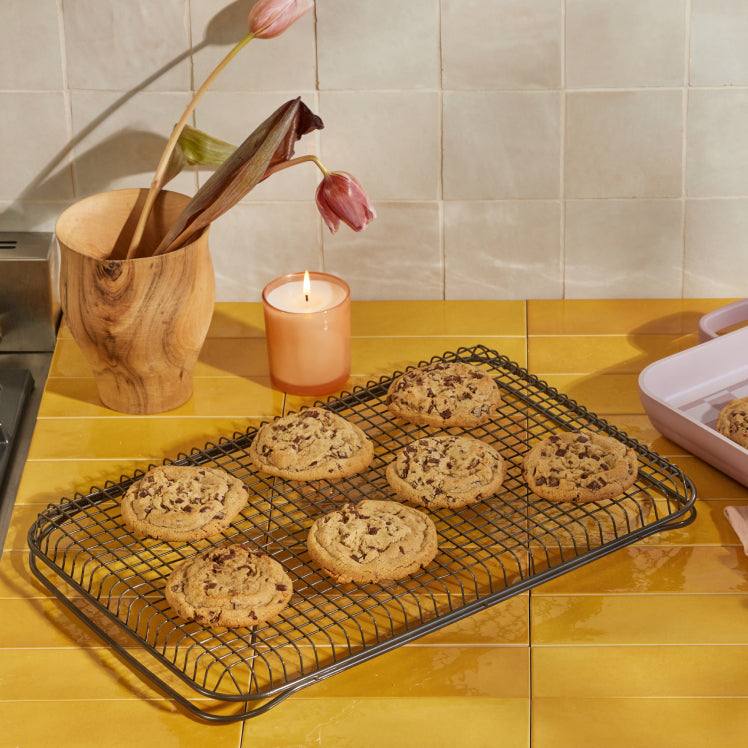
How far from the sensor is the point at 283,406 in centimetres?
139

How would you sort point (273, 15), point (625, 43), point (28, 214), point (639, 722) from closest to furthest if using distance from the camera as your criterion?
1. point (639, 722)
2. point (273, 15)
3. point (625, 43)
4. point (28, 214)

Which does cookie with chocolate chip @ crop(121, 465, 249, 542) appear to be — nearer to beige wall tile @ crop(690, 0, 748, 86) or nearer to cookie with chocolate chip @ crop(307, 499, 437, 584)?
cookie with chocolate chip @ crop(307, 499, 437, 584)

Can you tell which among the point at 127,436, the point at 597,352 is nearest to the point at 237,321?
the point at 127,436

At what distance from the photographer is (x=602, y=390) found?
1.40 metres

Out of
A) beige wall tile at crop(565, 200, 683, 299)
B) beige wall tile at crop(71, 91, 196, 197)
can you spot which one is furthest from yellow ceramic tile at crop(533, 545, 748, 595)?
beige wall tile at crop(71, 91, 196, 197)

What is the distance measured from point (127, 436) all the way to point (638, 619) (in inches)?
25.8

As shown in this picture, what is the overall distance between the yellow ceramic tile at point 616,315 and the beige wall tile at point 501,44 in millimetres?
323

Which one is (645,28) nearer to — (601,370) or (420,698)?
(601,370)

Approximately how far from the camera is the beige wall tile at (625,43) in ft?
4.72

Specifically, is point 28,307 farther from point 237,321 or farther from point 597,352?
point 597,352

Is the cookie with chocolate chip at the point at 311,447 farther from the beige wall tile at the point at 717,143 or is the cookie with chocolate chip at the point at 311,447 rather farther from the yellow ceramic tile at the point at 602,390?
the beige wall tile at the point at 717,143

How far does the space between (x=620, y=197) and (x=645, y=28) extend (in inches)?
9.2

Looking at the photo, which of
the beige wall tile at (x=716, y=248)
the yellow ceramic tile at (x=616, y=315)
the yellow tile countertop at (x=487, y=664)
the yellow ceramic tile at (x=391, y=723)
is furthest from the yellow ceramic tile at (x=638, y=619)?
the beige wall tile at (x=716, y=248)

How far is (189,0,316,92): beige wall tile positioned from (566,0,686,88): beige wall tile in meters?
0.36
